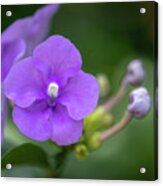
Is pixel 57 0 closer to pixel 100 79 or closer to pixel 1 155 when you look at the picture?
pixel 100 79

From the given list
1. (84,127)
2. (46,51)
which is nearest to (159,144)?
(84,127)

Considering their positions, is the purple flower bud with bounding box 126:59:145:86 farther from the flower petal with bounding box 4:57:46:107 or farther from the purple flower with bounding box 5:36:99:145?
the flower petal with bounding box 4:57:46:107

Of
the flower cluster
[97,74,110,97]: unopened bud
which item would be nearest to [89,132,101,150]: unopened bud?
the flower cluster

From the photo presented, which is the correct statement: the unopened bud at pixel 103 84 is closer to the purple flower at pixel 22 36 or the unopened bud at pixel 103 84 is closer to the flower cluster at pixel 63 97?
the flower cluster at pixel 63 97

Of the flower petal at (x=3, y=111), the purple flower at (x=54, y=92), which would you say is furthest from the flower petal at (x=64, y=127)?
the flower petal at (x=3, y=111)

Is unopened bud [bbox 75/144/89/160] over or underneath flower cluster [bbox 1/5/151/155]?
underneath

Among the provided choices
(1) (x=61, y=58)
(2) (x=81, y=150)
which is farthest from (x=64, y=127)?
(1) (x=61, y=58)

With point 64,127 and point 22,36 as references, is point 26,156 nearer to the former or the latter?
point 64,127
